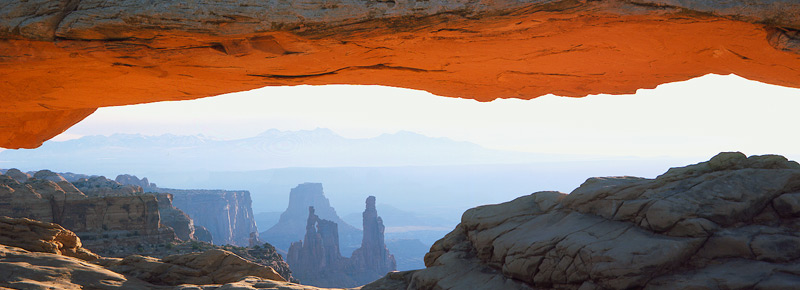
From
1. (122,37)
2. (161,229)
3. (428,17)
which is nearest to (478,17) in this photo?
(428,17)

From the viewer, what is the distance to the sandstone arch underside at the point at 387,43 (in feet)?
33.0

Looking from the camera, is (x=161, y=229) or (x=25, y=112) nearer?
(x=25, y=112)

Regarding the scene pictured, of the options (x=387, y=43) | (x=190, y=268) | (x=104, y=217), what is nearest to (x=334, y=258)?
(x=104, y=217)

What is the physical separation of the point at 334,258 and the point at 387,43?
412 feet

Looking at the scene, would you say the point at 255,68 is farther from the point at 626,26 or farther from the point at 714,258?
the point at 714,258

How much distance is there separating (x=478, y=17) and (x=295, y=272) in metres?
121

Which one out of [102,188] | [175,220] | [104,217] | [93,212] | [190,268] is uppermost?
[102,188]

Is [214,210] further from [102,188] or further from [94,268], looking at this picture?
[94,268]

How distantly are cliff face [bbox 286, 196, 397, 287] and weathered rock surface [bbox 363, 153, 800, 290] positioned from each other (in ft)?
364

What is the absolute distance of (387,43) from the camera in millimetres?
11359

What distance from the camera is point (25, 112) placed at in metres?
17.6

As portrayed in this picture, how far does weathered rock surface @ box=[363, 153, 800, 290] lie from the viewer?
24.6ft

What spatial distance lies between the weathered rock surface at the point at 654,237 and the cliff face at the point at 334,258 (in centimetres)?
11104

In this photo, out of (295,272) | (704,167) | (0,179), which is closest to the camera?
(704,167)
